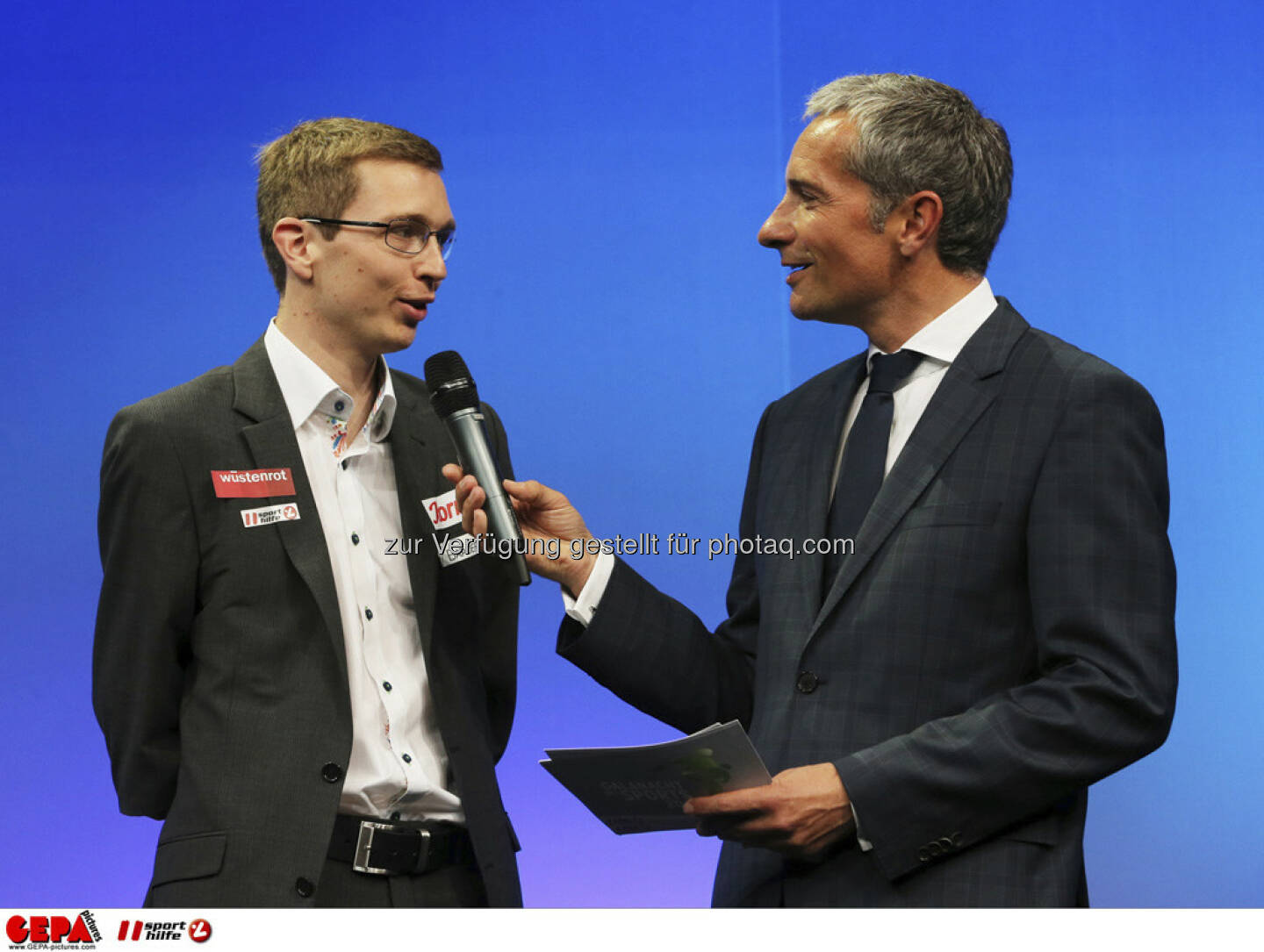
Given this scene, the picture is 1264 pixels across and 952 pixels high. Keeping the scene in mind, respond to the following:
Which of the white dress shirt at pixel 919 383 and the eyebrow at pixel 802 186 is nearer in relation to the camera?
the white dress shirt at pixel 919 383

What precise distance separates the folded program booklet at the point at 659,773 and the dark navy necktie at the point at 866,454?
15.6 inches

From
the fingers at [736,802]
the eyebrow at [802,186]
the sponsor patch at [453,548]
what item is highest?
the eyebrow at [802,186]

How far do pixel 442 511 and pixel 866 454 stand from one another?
762mm

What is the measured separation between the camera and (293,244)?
2.74 meters

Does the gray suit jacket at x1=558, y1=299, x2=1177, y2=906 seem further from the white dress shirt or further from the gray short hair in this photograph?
the gray short hair

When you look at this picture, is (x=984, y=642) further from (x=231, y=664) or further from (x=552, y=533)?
(x=231, y=664)

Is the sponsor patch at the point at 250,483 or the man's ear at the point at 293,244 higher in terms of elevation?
the man's ear at the point at 293,244

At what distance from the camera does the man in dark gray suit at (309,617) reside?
7.84ft

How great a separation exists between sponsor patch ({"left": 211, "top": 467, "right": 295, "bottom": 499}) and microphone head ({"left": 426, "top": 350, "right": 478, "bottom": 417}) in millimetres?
295

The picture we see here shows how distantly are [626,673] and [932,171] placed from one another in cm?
107

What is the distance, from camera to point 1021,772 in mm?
2281
